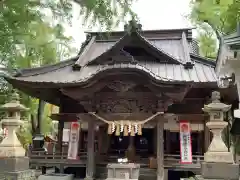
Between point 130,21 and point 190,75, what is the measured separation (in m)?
8.04

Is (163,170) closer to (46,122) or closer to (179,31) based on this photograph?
(179,31)

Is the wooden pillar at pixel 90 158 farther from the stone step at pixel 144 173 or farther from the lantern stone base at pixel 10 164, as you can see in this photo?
the lantern stone base at pixel 10 164

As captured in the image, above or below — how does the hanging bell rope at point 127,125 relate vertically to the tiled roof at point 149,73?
below

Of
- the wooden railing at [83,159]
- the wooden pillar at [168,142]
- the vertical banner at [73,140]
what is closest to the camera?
the wooden railing at [83,159]

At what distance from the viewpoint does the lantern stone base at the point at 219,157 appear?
27.8 ft

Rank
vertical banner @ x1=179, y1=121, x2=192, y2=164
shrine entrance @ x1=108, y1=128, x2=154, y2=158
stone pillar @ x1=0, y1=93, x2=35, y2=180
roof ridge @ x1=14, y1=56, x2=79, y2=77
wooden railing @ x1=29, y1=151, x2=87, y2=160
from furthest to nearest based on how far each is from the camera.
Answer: shrine entrance @ x1=108, y1=128, x2=154, y2=158 < roof ridge @ x1=14, y1=56, x2=79, y2=77 < wooden railing @ x1=29, y1=151, x2=87, y2=160 < vertical banner @ x1=179, y1=121, x2=192, y2=164 < stone pillar @ x1=0, y1=93, x2=35, y2=180

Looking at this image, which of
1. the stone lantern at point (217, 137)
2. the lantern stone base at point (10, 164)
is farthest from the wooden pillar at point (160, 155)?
the lantern stone base at point (10, 164)

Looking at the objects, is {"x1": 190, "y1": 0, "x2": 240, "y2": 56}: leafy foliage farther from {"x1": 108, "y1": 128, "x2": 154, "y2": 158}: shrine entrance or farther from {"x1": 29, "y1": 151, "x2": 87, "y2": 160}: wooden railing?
{"x1": 29, "y1": 151, "x2": 87, "y2": 160}: wooden railing

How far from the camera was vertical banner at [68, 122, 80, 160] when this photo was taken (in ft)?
45.5

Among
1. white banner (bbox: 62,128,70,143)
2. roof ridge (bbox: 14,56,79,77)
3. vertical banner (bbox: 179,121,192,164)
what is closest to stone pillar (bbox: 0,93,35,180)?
roof ridge (bbox: 14,56,79,77)

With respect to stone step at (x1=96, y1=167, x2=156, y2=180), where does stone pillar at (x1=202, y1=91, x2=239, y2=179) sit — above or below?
above

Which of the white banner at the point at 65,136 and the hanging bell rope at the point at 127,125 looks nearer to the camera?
the hanging bell rope at the point at 127,125

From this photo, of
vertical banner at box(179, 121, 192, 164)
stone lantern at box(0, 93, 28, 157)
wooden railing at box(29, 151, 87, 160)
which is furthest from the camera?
wooden railing at box(29, 151, 87, 160)

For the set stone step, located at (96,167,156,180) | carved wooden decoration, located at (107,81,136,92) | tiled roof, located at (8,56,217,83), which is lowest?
stone step, located at (96,167,156,180)
